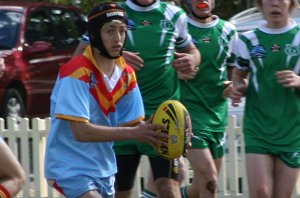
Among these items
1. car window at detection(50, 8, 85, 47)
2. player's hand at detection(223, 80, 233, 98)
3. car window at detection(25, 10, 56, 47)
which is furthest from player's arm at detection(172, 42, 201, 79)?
car window at detection(50, 8, 85, 47)

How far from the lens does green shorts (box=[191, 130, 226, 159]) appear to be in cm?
837

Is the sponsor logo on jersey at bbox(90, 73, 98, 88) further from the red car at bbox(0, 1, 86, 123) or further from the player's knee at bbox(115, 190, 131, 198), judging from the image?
the red car at bbox(0, 1, 86, 123)

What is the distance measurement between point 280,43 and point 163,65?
0.86 metres

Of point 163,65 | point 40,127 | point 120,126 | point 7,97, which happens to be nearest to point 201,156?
point 163,65

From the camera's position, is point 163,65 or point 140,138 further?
point 163,65

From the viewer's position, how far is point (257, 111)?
→ 7402mm

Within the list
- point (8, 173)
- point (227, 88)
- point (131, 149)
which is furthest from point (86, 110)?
point (227, 88)

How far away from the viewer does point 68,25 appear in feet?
52.0

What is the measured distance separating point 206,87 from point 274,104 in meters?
1.13

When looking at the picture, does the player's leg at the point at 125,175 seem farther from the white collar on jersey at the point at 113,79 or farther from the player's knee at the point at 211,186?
the white collar on jersey at the point at 113,79

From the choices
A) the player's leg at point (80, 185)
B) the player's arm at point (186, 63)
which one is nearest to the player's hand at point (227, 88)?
the player's arm at point (186, 63)

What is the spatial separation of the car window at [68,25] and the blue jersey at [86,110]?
30.1 feet

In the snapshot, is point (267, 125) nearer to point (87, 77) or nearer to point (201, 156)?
point (201, 156)

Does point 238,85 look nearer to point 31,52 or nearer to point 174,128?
point 174,128
